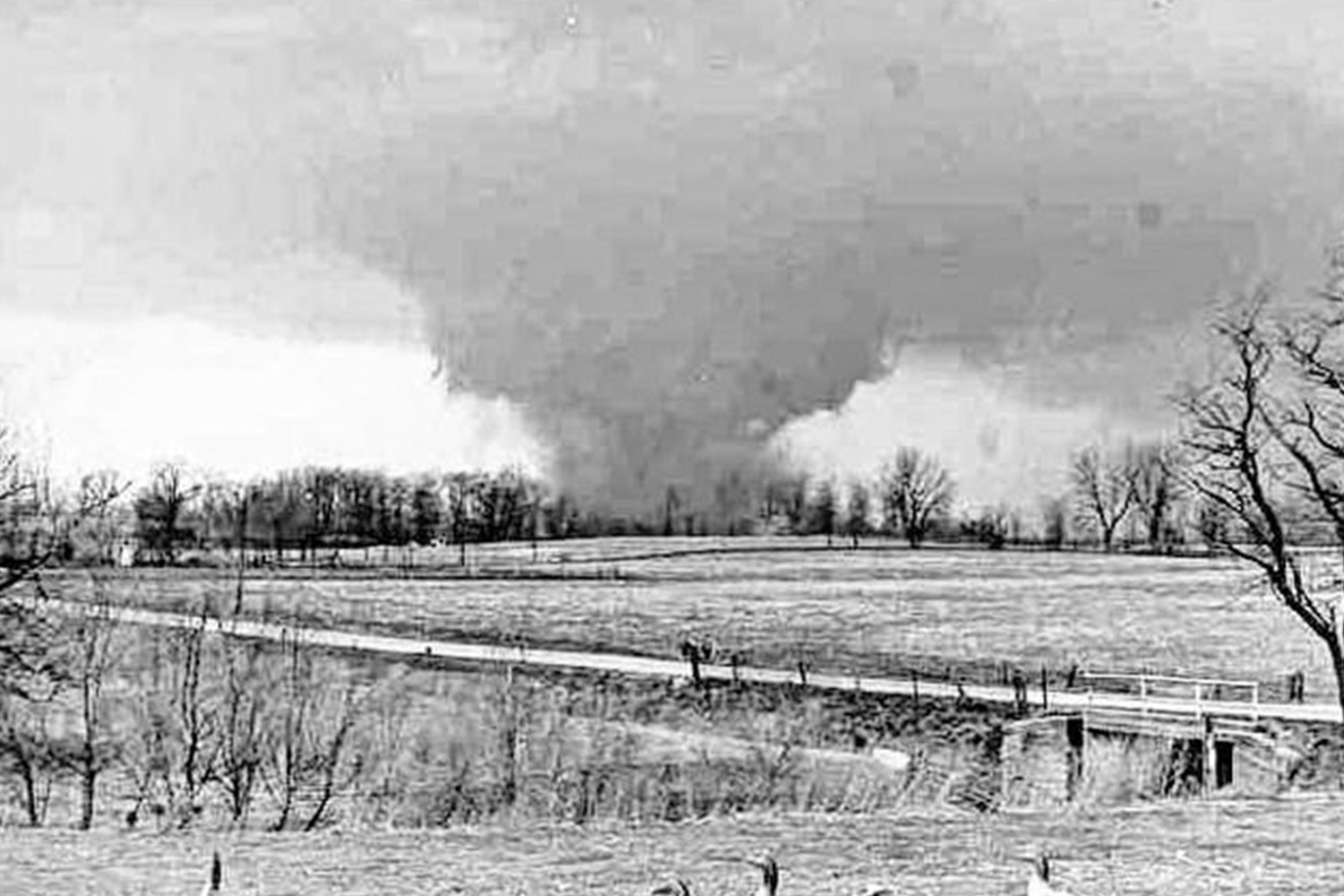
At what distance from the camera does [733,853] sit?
24.3m

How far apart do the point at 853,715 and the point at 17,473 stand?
973 inches

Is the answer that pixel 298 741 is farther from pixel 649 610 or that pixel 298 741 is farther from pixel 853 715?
pixel 649 610

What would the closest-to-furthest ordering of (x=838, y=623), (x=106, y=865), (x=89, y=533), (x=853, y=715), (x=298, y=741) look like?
(x=106, y=865) < (x=298, y=741) < (x=853, y=715) < (x=838, y=623) < (x=89, y=533)

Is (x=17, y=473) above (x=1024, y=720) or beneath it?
above

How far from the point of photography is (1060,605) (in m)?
95.1

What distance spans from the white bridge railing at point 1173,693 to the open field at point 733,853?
2691 centimetres

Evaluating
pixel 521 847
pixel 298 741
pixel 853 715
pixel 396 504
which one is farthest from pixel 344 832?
pixel 396 504

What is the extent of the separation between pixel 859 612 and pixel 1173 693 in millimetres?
30504

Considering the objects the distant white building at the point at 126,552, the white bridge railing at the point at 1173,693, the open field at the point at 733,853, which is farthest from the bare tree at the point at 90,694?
the distant white building at the point at 126,552

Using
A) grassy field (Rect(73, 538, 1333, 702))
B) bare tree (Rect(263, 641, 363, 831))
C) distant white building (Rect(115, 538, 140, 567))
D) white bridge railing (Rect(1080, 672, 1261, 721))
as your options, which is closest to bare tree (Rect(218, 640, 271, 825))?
bare tree (Rect(263, 641, 363, 831))

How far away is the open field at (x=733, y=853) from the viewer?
71.5ft

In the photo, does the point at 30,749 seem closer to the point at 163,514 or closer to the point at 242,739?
the point at 242,739

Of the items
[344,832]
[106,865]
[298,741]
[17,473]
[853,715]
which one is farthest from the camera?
[853,715]

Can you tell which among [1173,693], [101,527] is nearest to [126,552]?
[101,527]
